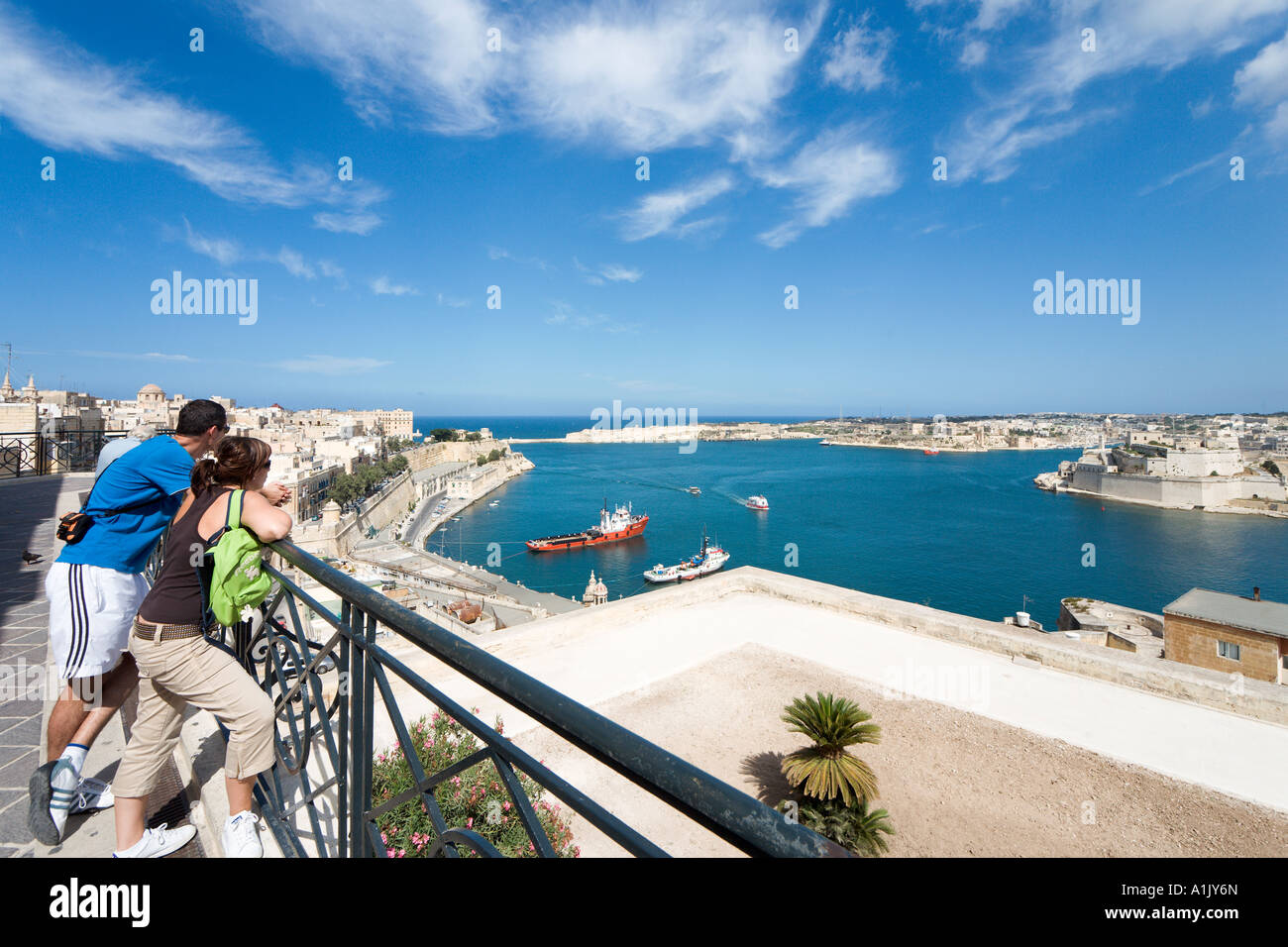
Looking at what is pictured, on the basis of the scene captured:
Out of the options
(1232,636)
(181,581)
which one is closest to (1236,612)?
(1232,636)

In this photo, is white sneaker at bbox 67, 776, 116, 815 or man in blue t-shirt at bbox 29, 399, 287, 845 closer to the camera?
man in blue t-shirt at bbox 29, 399, 287, 845

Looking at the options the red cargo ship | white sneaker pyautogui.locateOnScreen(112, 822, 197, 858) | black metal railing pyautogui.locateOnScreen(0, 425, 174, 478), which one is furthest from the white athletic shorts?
the red cargo ship

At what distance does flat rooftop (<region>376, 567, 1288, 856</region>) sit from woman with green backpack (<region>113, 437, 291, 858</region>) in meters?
3.15

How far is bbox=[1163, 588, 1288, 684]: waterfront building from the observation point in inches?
314

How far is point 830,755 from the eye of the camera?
4.88 meters

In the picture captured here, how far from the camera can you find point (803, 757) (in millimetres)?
4961

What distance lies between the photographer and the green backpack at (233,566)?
1.64 metres

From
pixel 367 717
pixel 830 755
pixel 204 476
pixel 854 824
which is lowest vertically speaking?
pixel 854 824

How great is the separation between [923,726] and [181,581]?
590cm

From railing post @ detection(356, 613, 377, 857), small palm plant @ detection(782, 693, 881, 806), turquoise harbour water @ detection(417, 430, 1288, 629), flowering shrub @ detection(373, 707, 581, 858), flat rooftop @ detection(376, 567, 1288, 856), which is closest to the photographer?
railing post @ detection(356, 613, 377, 857)

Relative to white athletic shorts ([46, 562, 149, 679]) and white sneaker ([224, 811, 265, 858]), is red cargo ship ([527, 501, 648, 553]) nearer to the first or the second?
white athletic shorts ([46, 562, 149, 679])

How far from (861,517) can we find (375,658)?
159 feet

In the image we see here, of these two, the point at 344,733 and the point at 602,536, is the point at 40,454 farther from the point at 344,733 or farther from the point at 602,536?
the point at 602,536

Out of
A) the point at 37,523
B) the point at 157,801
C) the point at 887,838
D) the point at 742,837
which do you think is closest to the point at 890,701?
the point at 887,838
